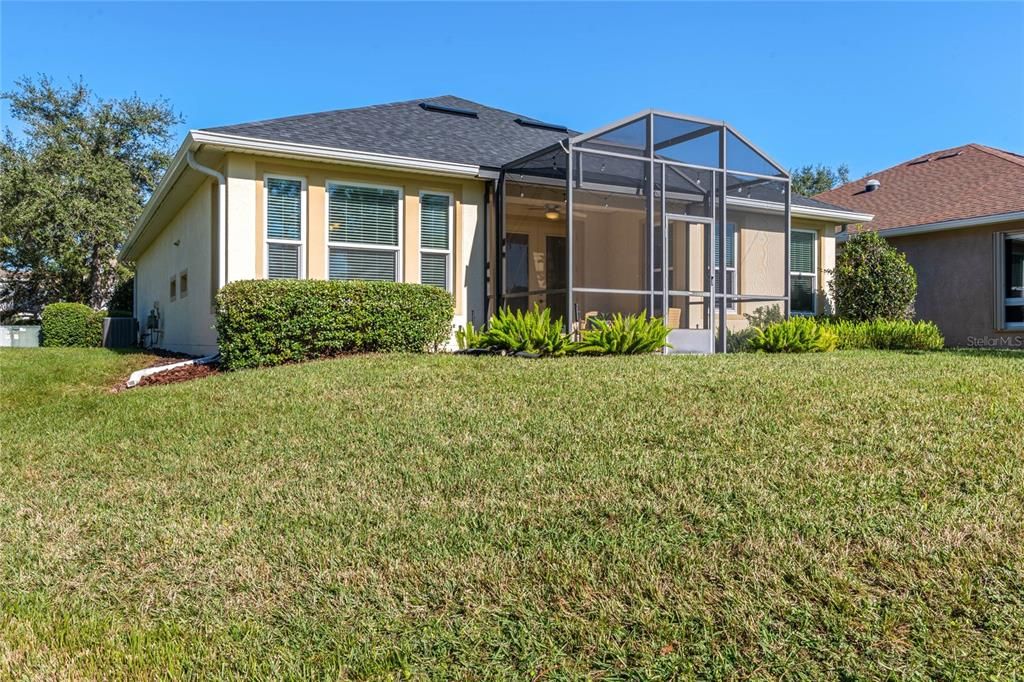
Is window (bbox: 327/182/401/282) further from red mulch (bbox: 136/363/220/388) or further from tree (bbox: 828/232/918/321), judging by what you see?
tree (bbox: 828/232/918/321)

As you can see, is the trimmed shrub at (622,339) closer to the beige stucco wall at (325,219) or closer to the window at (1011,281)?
the beige stucco wall at (325,219)

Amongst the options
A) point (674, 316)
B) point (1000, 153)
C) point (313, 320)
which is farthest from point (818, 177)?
point (313, 320)

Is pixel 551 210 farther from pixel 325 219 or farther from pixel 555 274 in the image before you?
pixel 325 219

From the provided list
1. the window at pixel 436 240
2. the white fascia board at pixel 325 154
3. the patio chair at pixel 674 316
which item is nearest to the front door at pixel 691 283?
the patio chair at pixel 674 316

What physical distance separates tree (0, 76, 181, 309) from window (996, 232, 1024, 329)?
27.3 m

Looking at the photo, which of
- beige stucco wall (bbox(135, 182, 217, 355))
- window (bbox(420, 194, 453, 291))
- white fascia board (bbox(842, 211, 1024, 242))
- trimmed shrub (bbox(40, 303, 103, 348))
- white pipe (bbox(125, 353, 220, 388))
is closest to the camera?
white pipe (bbox(125, 353, 220, 388))

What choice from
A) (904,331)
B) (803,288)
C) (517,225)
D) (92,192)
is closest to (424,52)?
(517,225)

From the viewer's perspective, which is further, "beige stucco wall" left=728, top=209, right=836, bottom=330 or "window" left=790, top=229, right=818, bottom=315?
"window" left=790, top=229, right=818, bottom=315

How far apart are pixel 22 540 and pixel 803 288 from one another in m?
13.9

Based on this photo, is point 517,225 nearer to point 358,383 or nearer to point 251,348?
point 251,348

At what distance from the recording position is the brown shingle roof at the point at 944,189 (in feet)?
46.8

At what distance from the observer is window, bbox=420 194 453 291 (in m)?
10.4

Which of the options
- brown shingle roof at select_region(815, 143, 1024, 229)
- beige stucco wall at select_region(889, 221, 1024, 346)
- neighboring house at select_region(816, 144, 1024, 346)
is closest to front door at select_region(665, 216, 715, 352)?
neighboring house at select_region(816, 144, 1024, 346)

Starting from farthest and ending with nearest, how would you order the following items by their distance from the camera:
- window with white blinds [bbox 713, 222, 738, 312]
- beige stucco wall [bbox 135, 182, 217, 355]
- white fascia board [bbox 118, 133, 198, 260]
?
window with white blinds [bbox 713, 222, 738, 312] → beige stucco wall [bbox 135, 182, 217, 355] → white fascia board [bbox 118, 133, 198, 260]
